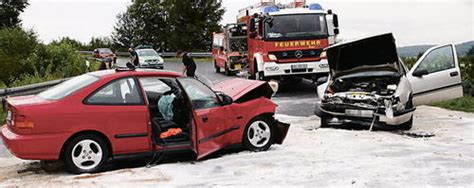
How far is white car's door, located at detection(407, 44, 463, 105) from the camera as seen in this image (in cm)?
1219

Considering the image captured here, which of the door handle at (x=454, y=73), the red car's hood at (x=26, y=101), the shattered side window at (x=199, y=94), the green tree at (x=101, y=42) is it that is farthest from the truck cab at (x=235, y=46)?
the green tree at (x=101, y=42)

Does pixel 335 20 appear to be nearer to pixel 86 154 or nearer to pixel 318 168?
pixel 318 168

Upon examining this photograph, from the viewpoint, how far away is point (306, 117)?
13844 mm

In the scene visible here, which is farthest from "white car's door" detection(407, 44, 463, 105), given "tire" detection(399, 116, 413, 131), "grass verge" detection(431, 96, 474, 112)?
"grass verge" detection(431, 96, 474, 112)

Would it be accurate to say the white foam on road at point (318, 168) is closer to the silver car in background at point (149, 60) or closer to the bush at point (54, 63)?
the bush at point (54, 63)

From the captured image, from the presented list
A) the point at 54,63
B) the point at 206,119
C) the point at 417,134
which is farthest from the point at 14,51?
the point at 417,134

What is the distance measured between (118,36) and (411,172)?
215 feet

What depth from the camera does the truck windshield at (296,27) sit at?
1828 cm

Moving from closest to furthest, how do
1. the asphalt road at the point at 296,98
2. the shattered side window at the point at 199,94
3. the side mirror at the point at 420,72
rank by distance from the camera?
the shattered side window at the point at 199,94, the side mirror at the point at 420,72, the asphalt road at the point at 296,98

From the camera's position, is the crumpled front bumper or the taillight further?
the crumpled front bumper

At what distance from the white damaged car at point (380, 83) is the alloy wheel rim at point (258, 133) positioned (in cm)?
270

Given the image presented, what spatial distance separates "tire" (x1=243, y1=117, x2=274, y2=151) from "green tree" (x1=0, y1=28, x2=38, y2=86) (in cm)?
1478

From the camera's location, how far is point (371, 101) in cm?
1082

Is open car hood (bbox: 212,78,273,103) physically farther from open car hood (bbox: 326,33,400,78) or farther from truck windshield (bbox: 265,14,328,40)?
truck windshield (bbox: 265,14,328,40)
